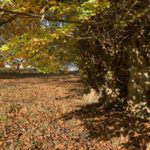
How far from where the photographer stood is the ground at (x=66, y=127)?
34.4ft

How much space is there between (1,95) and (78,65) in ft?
15.8

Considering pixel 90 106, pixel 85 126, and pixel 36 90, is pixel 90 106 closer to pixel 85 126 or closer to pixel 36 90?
pixel 85 126

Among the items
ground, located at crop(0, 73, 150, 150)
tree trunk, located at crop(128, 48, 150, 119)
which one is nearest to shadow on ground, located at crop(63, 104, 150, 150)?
ground, located at crop(0, 73, 150, 150)

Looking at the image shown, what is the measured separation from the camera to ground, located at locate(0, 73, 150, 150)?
10492mm

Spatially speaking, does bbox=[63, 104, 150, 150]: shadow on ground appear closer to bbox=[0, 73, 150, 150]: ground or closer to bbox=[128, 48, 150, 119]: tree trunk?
bbox=[0, 73, 150, 150]: ground

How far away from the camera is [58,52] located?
36.1 ft

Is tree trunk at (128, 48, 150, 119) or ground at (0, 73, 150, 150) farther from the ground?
tree trunk at (128, 48, 150, 119)

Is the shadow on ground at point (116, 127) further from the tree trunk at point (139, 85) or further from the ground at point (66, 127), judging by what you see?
the tree trunk at point (139, 85)

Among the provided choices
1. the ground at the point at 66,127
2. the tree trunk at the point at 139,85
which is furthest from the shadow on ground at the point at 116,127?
the tree trunk at the point at 139,85

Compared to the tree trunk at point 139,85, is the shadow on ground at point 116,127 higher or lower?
lower

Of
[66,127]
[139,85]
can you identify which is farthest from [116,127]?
[66,127]

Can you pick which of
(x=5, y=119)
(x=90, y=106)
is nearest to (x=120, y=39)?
(x=90, y=106)

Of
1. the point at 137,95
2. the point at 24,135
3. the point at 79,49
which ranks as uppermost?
the point at 79,49

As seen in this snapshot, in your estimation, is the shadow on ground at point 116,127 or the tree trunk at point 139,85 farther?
the tree trunk at point 139,85
